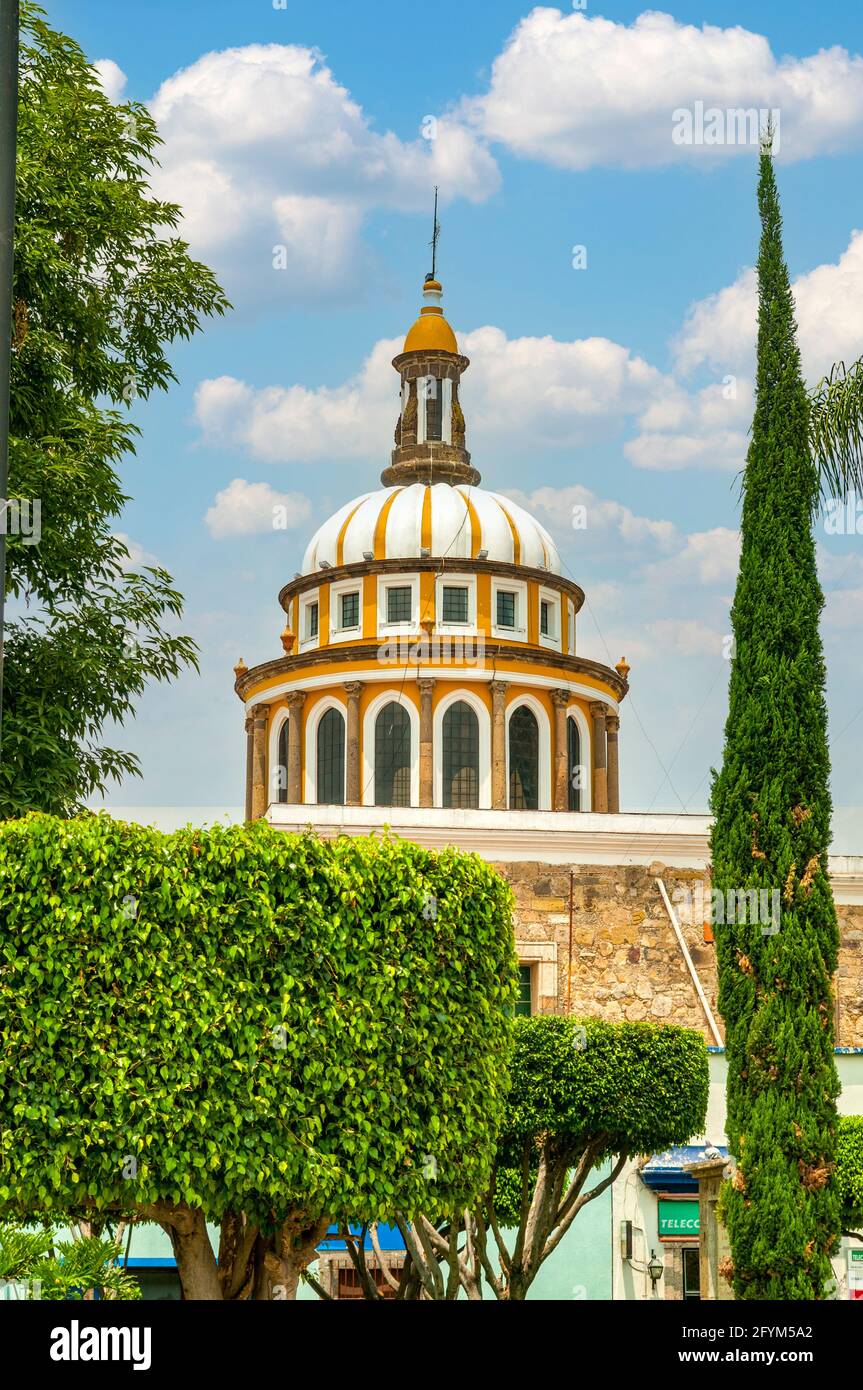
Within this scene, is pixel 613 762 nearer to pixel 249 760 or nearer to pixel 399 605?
pixel 399 605

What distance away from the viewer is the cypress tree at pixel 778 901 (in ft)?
45.1

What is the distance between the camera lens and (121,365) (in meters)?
17.8

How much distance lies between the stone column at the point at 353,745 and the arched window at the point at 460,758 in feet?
7.38

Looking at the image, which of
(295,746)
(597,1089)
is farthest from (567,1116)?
(295,746)

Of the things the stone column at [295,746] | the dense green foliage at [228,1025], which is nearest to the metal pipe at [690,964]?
the stone column at [295,746]

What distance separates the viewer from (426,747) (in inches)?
1620

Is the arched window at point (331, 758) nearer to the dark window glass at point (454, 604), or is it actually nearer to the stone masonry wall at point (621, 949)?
the dark window glass at point (454, 604)

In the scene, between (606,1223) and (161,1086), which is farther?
(606,1223)

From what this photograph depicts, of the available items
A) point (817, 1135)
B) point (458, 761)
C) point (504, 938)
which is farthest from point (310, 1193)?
point (458, 761)

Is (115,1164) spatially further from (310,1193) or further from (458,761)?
(458,761)

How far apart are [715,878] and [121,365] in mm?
8649

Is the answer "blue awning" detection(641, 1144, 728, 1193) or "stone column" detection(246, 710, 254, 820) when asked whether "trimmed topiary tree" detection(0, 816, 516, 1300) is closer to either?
"blue awning" detection(641, 1144, 728, 1193)

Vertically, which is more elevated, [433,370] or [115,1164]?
[433,370]
